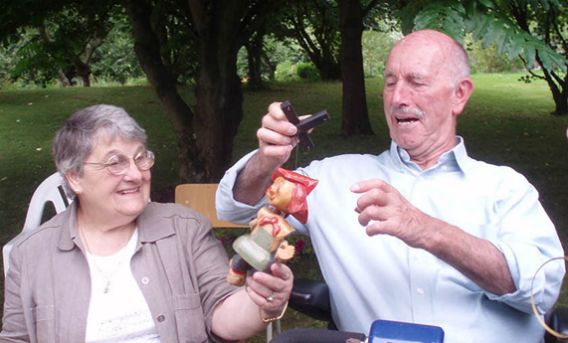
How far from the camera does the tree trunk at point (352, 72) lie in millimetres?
9820

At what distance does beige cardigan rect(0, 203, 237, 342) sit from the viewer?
7.53ft

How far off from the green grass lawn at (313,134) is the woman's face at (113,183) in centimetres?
244

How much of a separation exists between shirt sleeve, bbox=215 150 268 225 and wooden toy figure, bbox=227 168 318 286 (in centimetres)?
52

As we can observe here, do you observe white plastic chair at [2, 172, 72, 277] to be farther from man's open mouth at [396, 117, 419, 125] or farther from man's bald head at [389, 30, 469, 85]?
man's bald head at [389, 30, 469, 85]

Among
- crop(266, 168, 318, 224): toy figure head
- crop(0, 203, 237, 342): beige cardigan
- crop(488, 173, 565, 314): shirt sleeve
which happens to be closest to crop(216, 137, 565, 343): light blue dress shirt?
crop(488, 173, 565, 314): shirt sleeve

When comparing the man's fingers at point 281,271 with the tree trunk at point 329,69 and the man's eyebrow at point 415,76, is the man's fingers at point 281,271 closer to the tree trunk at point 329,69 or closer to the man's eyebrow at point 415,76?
the man's eyebrow at point 415,76

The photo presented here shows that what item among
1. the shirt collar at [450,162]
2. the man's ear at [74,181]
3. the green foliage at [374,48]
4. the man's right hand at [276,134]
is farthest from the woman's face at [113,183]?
the green foliage at [374,48]

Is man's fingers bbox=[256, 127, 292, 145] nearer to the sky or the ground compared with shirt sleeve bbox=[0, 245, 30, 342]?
nearer to the sky

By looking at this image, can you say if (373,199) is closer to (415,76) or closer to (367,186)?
(367,186)

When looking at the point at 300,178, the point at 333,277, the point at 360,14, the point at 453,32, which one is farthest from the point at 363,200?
the point at 360,14

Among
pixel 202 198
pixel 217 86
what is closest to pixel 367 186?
pixel 202 198

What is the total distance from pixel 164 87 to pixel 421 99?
13.5 ft

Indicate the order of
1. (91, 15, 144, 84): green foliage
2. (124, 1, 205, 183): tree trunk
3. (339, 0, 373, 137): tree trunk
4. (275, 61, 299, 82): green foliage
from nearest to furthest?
(124, 1, 205, 183): tree trunk, (339, 0, 373, 137): tree trunk, (91, 15, 144, 84): green foliage, (275, 61, 299, 82): green foliage

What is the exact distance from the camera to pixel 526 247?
191 centimetres
